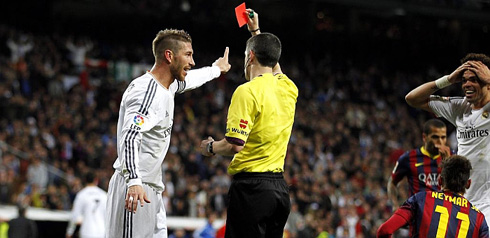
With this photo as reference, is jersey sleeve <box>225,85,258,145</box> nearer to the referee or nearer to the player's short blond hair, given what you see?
the referee

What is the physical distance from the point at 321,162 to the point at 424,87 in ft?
53.0

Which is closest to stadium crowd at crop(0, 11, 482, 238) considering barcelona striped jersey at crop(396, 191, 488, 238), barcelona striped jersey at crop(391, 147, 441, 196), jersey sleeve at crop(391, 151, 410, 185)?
jersey sleeve at crop(391, 151, 410, 185)

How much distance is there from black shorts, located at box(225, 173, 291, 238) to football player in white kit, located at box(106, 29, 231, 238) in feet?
2.15

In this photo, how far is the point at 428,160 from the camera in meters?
7.96

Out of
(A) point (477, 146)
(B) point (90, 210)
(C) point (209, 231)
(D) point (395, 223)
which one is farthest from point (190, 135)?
(D) point (395, 223)

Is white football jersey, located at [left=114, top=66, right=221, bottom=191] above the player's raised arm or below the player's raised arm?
below

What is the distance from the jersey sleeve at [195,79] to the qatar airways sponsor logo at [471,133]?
228cm

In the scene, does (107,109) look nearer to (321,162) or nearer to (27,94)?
(27,94)

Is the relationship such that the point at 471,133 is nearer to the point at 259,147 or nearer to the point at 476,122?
the point at 476,122

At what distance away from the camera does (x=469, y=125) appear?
6.56 metres

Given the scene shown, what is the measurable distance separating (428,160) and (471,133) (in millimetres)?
1454

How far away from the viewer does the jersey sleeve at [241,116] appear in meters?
5.27

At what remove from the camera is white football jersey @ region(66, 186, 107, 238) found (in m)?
13.2

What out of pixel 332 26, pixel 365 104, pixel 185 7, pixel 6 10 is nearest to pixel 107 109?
pixel 6 10
